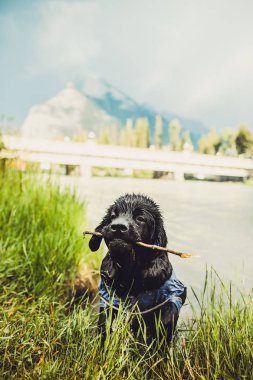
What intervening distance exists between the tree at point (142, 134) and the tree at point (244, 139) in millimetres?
31941

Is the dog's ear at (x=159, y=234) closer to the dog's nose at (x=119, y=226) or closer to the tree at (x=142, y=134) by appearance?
the dog's nose at (x=119, y=226)

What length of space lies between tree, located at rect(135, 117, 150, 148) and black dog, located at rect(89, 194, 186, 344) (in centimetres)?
8102

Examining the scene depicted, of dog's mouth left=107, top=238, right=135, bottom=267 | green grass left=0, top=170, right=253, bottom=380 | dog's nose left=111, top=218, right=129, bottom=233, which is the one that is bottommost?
green grass left=0, top=170, right=253, bottom=380

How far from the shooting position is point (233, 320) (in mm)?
2350

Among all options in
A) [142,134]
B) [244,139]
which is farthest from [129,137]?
[244,139]

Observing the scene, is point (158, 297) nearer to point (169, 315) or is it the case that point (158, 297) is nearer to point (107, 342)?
point (169, 315)

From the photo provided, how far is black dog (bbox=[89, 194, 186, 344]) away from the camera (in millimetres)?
2133

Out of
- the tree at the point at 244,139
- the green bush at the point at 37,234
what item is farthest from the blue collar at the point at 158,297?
the tree at the point at 244,139

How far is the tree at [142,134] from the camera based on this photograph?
83.7 m

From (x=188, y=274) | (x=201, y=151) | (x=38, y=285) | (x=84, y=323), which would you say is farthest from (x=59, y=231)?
(x=201, y=151)

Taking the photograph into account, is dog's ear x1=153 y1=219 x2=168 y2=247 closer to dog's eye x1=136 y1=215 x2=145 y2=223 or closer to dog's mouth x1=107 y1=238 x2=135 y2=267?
dog's eye x1=136 y1=215 x2=145 y2=223

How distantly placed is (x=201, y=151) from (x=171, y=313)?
6884 cm

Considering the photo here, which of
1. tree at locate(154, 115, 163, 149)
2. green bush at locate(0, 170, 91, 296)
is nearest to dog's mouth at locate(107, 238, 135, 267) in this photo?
green bush at locate(0, 170, 91, 296)

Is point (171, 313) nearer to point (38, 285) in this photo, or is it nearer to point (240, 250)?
point (38, 285)
